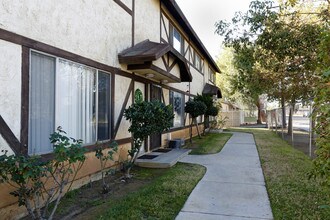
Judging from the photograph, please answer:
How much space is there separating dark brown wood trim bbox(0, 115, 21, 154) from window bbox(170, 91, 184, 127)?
919 centimetres

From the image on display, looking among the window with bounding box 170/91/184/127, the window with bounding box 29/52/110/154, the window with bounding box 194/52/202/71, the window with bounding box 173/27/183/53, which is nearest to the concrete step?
the window with bounding box 29/52/110/154

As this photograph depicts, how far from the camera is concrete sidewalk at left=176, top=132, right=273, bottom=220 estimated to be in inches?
190

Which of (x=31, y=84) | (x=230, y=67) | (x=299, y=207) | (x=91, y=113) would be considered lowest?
(x=299, y=207)

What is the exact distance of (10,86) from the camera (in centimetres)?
436

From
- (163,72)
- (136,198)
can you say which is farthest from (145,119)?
(163,72)

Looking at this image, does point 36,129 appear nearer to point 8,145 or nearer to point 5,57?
point 8,145

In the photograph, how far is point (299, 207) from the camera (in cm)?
512

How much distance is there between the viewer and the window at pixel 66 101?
494 centimetres

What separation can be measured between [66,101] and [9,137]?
1.59 metres

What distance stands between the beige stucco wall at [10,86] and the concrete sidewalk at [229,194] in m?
2.94

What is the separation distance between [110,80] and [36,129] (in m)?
2.92

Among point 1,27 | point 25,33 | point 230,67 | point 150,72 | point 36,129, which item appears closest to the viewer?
point 1,27

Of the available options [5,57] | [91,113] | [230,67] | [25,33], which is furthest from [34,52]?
[230,67]

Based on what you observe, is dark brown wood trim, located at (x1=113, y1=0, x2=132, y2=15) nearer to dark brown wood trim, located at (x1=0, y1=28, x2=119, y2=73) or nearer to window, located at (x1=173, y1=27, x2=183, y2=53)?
dark brown wood trim, located at (x1=0, y1=28, x2=119, y2=73)
